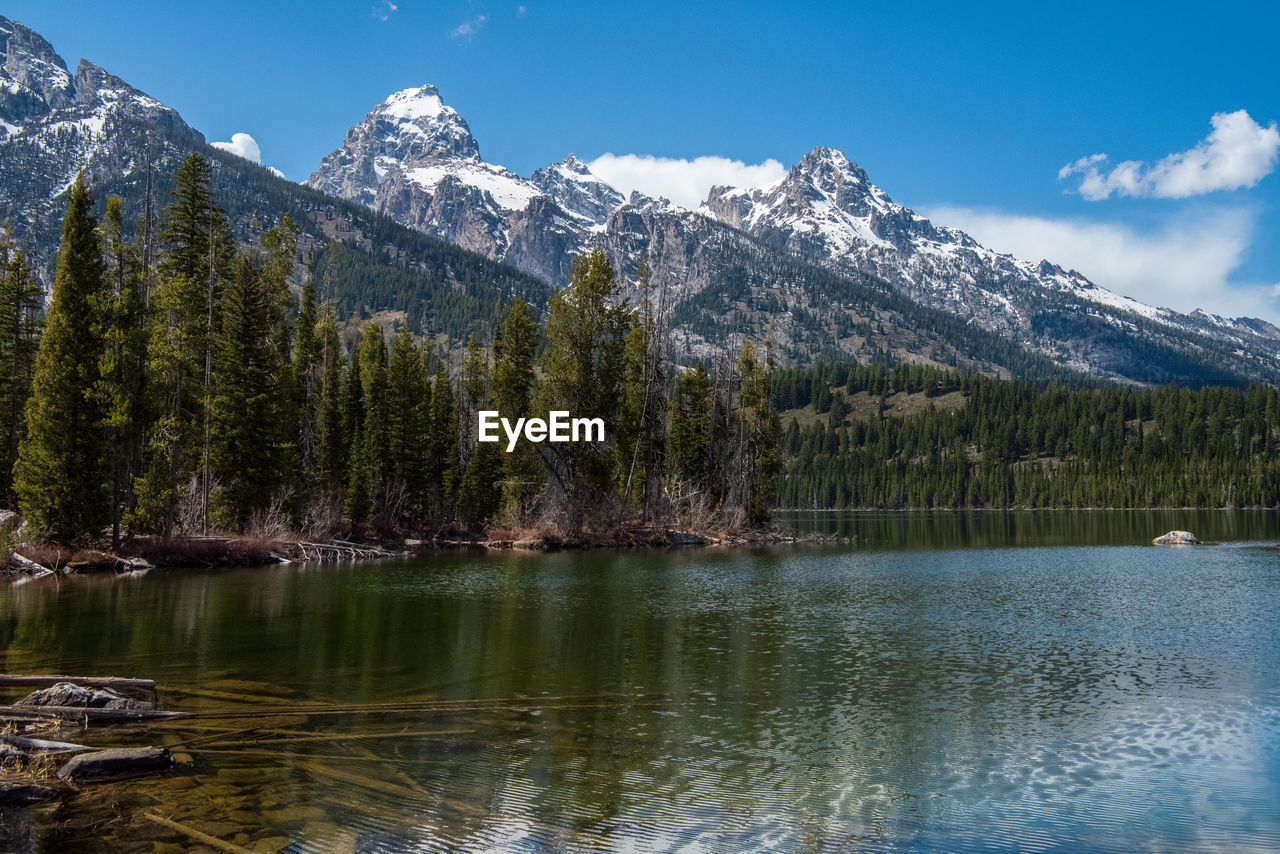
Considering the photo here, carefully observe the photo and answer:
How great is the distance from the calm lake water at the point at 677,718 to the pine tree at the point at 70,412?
6.57 metres

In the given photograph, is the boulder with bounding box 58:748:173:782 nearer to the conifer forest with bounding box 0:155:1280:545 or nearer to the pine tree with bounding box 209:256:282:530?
the conifer forest with bounding box 0:155:1280:545

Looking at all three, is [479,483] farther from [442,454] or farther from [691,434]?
[691,434]

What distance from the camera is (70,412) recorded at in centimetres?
3759

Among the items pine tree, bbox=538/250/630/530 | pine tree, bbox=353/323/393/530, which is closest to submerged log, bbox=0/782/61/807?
pine tree, bbox=538/250/630/530

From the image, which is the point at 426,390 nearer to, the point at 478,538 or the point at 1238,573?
the point at 478,538

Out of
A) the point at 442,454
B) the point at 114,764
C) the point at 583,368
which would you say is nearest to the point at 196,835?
the point at 114,764

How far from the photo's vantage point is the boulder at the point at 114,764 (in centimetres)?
1075

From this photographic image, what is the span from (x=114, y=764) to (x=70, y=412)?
106ft

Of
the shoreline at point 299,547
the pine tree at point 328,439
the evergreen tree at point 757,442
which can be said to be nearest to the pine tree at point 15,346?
the shoreline at point 299,547

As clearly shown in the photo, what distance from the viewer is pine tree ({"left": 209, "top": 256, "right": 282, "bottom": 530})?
157ft

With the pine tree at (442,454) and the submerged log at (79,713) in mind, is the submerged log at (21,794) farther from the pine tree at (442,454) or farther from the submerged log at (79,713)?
the pine tree at (442,454)

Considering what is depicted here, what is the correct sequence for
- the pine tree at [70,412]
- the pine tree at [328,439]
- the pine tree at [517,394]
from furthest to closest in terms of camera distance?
1. the pine tree at [517,394]
2. the pine tree at [328,439]
3. the pine tree at [70,412]

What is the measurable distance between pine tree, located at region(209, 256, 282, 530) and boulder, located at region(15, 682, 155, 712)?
36.0 meters

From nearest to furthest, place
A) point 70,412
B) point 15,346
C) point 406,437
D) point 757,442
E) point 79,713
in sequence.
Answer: point 79,713
point 70,412
point 15,346
point 406,437
point 757,442
